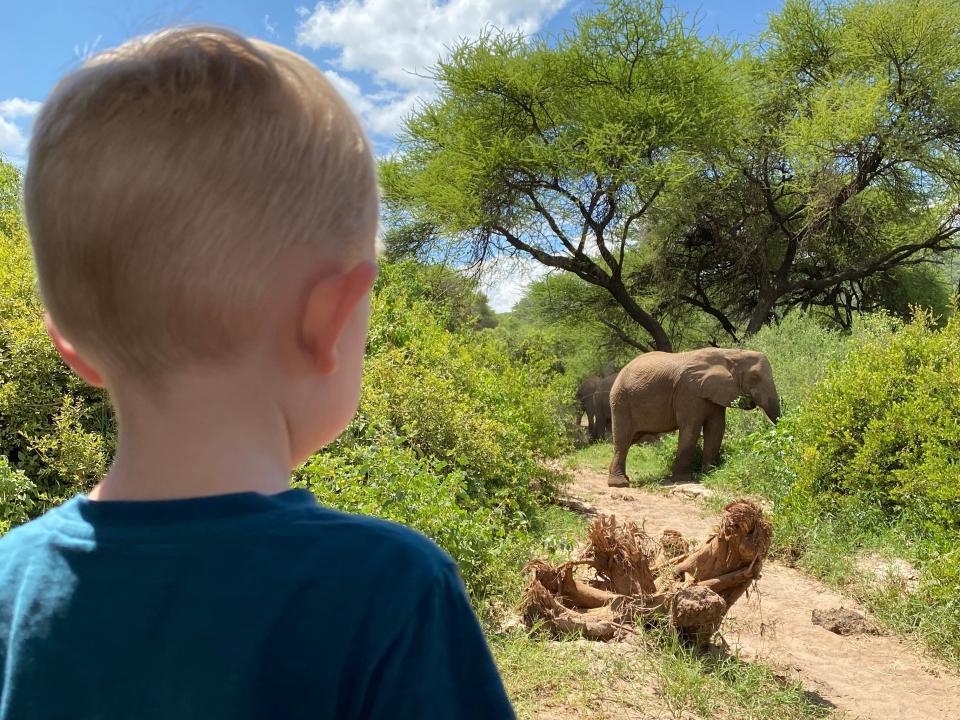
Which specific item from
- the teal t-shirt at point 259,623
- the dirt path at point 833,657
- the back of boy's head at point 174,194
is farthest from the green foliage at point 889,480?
the back of boy's head at point 174,194

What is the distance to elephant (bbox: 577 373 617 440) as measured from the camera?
22469 mm

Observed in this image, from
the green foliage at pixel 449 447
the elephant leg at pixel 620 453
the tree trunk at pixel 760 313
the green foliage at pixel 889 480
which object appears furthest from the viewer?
the tree trunk at pixel 760 313

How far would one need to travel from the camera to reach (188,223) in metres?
0.83

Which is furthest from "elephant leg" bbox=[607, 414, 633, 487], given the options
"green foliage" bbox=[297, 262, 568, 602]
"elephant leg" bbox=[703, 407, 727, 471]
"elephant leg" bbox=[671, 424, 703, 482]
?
"green foliage" bbox=[297, 262, 568, 602]

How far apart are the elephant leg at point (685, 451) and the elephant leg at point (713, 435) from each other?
19 cm

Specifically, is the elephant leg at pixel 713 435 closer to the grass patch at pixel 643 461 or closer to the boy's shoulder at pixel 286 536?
the grass patch at pixel 643 461

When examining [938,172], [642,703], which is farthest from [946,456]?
[938,172]

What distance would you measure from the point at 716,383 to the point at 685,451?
119 centimetres

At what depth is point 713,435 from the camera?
41.4ft

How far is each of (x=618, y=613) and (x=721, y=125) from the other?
59.3ft

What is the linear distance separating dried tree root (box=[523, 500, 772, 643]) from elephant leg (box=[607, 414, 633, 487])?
298 inches

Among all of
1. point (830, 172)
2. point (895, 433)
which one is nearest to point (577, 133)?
point (830, 172)

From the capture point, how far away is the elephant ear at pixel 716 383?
40.1 ft

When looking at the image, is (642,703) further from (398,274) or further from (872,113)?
(872,113)
